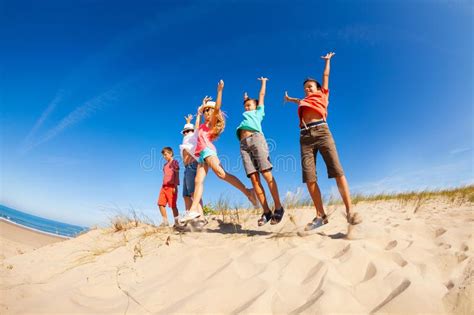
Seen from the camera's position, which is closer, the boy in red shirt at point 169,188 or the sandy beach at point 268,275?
the sandy beach at point 268,275

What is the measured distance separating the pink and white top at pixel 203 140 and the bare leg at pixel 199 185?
24cm

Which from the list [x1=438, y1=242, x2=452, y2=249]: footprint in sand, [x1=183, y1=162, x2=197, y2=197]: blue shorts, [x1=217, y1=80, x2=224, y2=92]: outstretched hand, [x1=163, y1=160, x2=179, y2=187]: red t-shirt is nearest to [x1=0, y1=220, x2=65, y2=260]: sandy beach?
[x1=163, y1=160, x2=179, y2=187]: red t-shirt

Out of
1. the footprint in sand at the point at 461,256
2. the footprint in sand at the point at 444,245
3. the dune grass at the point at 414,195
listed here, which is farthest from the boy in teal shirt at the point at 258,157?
the dune grass at the point at 414,195

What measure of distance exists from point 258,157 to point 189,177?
1.74 metres

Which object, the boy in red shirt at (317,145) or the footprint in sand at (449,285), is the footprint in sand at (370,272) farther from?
the boy in red shirt at (317,145)

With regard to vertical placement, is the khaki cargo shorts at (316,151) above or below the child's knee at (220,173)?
above

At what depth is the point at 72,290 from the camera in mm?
Result: 2400

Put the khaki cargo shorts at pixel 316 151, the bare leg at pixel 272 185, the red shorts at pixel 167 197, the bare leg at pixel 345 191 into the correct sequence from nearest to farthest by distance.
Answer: the bare leg at pixel 345 191, the khaki cargo shorts at pixel 316 151, the bare leg at pixel 272 185, the red shorts at pixel 167 197

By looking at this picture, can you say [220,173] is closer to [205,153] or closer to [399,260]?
[205,153]

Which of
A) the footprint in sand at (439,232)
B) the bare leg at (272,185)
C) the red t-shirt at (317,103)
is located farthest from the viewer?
the bare leg at (272,185)

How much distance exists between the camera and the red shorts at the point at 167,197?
600 cm

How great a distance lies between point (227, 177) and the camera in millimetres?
4195

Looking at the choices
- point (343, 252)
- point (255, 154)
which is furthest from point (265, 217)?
point (343, 252)

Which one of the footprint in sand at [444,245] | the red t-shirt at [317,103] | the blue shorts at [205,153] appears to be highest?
the red t-shirt at [317,103]
